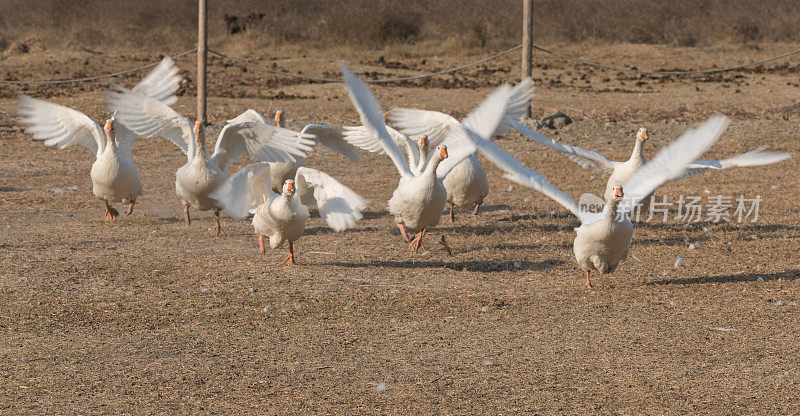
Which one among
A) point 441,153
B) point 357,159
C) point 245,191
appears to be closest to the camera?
point 441,153

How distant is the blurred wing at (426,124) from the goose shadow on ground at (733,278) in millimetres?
3429

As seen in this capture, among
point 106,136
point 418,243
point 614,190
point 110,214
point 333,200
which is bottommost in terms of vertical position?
point 110,214

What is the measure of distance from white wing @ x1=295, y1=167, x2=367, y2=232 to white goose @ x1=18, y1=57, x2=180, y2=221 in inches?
90.7

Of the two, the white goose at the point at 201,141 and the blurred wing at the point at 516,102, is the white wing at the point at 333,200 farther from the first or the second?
the blurred wing at the point at 516,102

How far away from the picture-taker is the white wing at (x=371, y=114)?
8.24 metres

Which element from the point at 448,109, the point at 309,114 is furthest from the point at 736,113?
the point at 309,114

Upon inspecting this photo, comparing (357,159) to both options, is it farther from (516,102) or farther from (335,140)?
(516,102)

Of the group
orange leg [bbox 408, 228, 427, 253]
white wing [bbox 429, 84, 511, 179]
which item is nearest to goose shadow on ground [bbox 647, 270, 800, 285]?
white wing [bbox 429, 84, 511, 179]

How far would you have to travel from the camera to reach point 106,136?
10.1m

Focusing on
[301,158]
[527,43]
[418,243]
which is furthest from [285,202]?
[527,43]

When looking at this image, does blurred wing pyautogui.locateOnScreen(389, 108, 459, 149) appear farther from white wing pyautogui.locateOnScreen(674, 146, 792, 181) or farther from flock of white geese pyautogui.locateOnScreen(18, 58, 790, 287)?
white wing pyautogui.locateOnScreen(674, 146, 792, 181)

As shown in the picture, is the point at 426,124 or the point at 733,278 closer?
Result: the point at 733,278

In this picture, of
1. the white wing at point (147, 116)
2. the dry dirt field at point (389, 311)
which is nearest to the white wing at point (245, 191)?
the dry dirt field at point (389, 311)

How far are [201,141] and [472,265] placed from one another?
2852 millimetres
